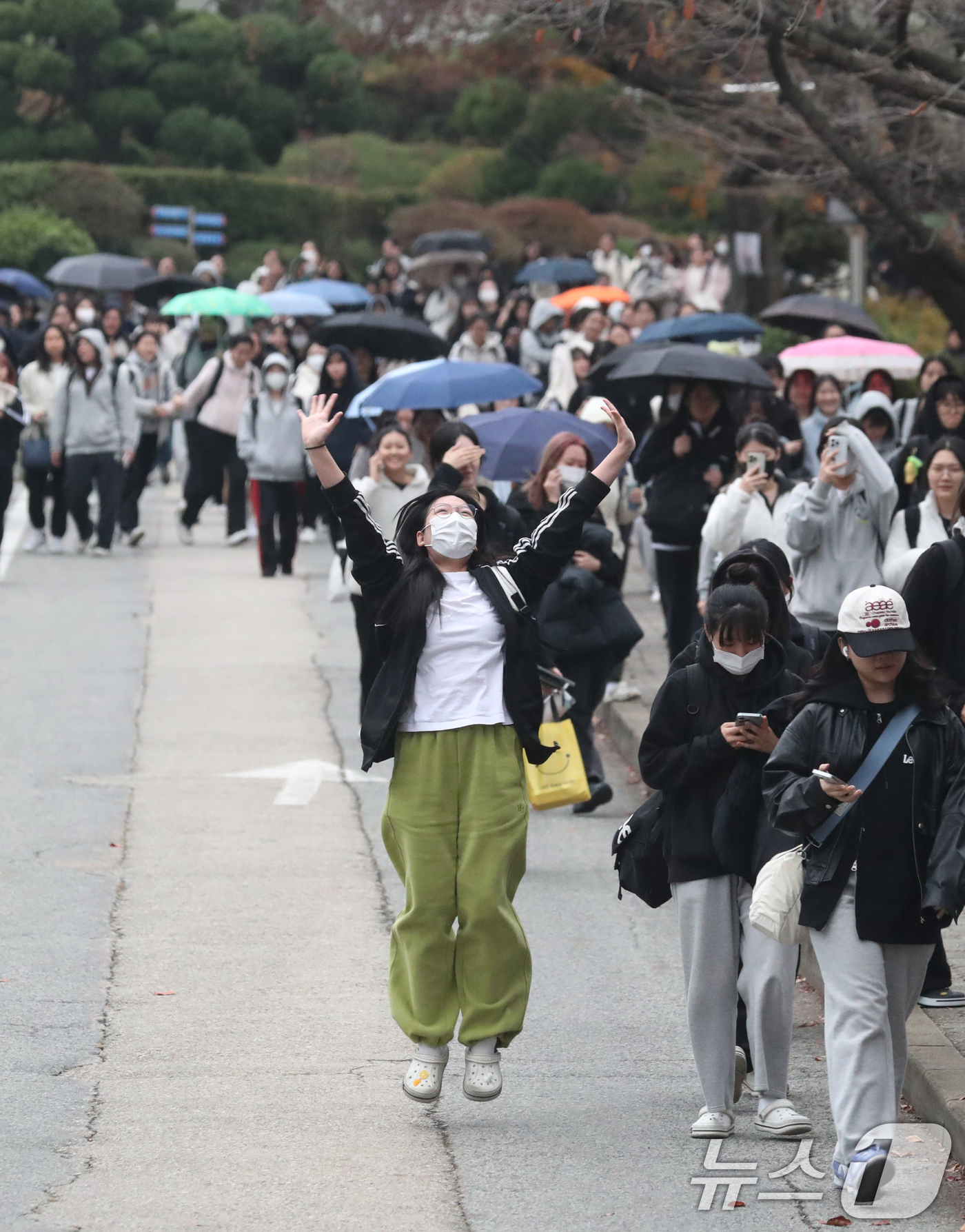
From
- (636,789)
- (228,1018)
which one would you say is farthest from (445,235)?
(228,1018)

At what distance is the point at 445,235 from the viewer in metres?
30.1

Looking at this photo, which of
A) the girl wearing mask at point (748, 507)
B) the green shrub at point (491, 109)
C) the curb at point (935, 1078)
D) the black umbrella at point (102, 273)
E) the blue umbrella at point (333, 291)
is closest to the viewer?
the curb at point (935, 1078)

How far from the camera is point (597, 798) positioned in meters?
10.0

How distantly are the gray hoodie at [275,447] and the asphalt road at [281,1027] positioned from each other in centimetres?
540

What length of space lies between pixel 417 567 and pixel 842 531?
3510 mm

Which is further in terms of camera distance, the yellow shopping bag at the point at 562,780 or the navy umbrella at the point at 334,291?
the navy umbrella at the point at 334,291

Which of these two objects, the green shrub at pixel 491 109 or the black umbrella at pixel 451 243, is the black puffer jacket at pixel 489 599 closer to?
the black umbrella at pixel 451 243

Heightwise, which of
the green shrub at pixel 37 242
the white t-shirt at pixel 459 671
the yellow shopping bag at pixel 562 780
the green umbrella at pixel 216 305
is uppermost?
the white t-shirt at pixel 459 671

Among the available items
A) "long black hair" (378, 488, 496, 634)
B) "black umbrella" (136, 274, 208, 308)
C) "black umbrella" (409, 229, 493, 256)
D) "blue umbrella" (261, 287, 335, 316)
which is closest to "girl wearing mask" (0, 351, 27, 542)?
"blue umbrella" (261, 287, 335, 316)

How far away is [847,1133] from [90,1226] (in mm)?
1889

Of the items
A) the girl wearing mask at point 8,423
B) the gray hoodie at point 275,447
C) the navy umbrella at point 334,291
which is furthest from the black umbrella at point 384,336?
the navy umbrella at point 334,291

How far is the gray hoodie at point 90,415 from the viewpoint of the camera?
1805 cm

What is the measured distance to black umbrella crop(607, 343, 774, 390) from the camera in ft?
37.2

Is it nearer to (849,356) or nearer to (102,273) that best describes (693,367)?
(849,356)
